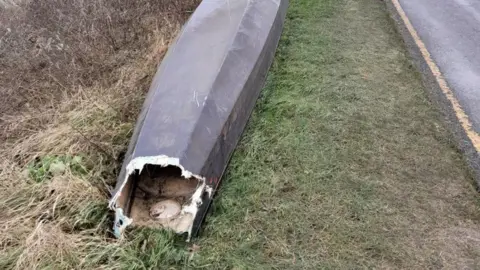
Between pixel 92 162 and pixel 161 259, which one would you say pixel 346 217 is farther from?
pixel 92 162

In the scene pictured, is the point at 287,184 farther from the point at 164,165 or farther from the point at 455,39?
the point at 455,39

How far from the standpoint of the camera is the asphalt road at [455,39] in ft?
19.2

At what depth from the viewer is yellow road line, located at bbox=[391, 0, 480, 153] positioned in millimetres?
4934

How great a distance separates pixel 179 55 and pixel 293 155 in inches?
76.2

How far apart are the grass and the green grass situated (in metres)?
0.01

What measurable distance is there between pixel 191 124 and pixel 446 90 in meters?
3.78

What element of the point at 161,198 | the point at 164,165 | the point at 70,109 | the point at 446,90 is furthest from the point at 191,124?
the point at 446,90

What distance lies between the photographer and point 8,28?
795 cm

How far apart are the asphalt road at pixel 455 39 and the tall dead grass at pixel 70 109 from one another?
14.0 feet

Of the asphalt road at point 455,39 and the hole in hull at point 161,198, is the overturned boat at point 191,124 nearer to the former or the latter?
the hole in hull at point 161,198

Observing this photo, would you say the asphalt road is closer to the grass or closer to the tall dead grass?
the grass

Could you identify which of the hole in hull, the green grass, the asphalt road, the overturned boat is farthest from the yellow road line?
the hole in hull

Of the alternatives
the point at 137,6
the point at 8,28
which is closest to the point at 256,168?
the point at 137,6

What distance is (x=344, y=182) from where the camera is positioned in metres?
4.26
